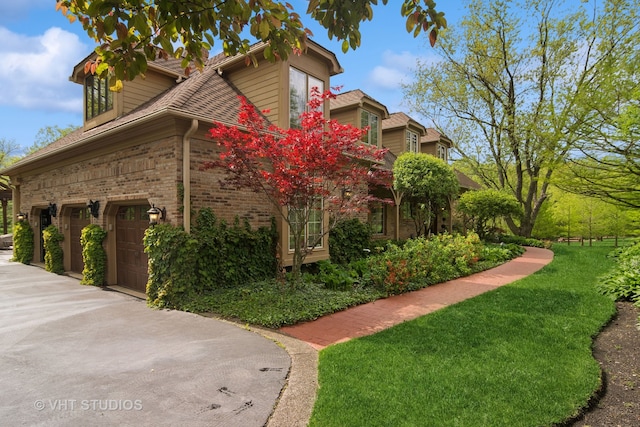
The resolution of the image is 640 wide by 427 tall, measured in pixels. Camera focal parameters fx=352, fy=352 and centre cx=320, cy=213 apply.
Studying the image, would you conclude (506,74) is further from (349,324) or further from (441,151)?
(349,324)

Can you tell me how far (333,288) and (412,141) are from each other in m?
11.9

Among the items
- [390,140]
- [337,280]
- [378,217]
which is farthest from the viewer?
[390,140]

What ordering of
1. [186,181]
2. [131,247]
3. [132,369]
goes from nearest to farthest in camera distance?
1. [132,369]
2. [186,181]
3. [131,247]

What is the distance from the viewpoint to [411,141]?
58.6 feet

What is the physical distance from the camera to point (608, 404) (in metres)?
3.39

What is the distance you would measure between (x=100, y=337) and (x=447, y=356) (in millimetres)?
5063

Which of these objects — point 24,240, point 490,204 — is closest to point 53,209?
point 24,240

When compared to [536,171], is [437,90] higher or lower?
higher

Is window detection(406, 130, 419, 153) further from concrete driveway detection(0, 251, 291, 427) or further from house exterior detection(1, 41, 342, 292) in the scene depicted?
concrete driveway detection(0, 251, 291, 427)

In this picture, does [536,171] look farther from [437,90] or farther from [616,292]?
[616,292]

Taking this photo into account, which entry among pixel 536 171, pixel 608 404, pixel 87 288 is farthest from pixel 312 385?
pixel 536 171

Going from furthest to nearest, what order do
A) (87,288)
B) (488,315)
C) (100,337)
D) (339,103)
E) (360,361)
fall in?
(339,103) < (87,288) < (488,315) < (100,337) < (360,361)

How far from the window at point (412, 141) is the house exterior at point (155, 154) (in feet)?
25.2

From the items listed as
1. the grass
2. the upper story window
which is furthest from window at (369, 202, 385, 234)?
the grass
